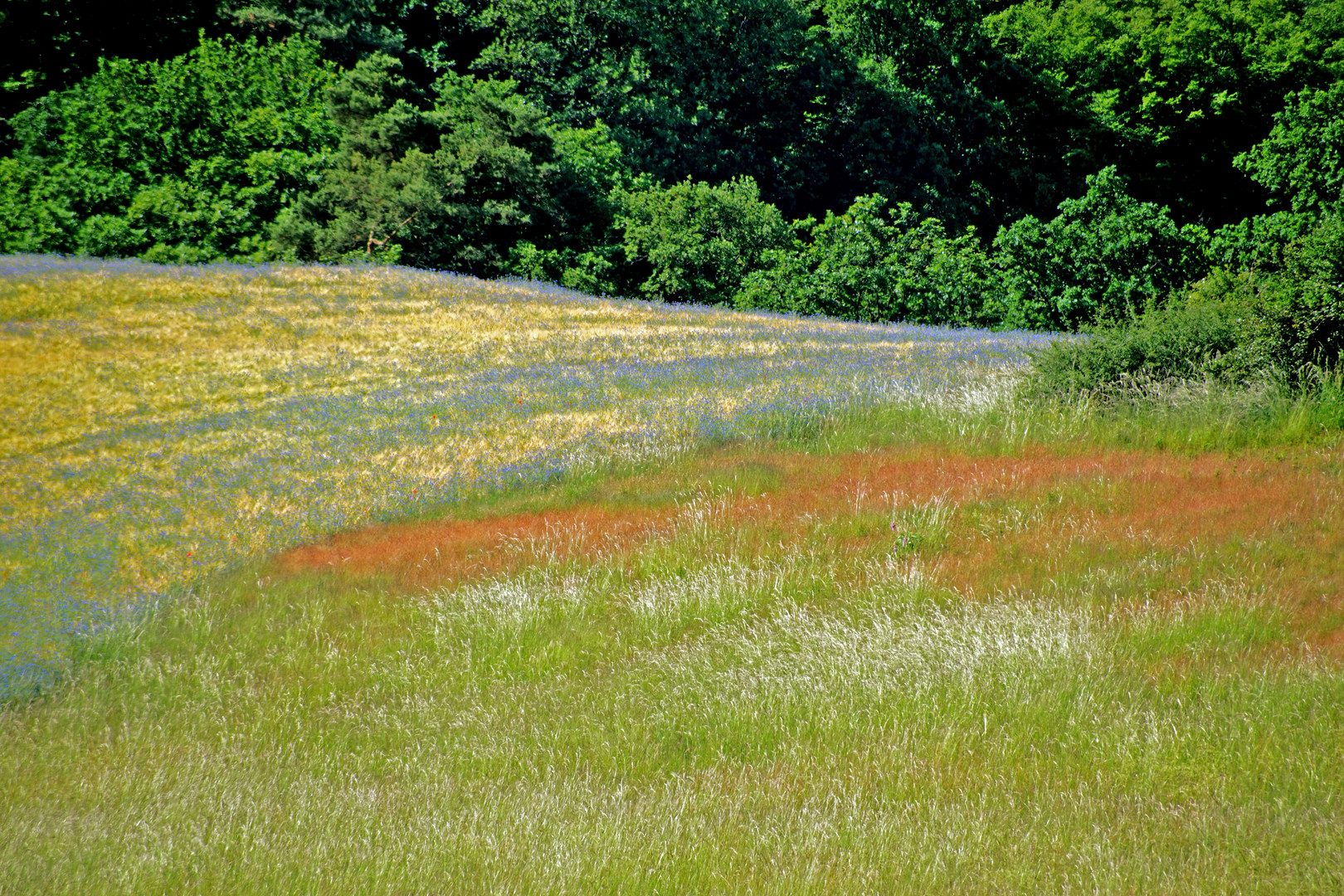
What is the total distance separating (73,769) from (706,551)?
17.1 feet

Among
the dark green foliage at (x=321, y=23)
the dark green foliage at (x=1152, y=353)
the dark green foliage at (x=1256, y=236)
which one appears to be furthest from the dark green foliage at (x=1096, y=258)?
the dark green foliage at (x=321, y=23)

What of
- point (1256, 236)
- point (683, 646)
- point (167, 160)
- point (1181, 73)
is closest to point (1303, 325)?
point (683, 646)

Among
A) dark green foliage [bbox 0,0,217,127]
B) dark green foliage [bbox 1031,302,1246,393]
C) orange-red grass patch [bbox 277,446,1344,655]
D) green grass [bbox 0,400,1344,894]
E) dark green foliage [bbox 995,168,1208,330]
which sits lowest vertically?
green grass [bbox 0,400,1344,894]

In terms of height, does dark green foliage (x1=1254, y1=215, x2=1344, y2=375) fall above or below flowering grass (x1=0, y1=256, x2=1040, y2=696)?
above

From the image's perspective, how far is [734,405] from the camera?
14.5 metres

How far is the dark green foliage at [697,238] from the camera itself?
37.8 metres

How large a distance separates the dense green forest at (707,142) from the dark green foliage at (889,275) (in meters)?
0.12

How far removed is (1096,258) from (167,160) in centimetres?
3023

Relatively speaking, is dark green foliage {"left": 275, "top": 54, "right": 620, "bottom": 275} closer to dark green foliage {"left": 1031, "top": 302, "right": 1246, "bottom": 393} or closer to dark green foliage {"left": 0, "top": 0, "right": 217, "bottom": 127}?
dark green foliage {"left": 0, "top": 0, "right": 217, "bottom": 127}

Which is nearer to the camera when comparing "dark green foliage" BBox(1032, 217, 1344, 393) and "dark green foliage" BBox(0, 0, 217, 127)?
"dark green foliage" BBox(1032, 217, 1344, 393)

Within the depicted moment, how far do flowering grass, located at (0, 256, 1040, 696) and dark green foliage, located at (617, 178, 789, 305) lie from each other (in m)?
12.0

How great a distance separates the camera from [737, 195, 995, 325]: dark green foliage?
3384 centimetres

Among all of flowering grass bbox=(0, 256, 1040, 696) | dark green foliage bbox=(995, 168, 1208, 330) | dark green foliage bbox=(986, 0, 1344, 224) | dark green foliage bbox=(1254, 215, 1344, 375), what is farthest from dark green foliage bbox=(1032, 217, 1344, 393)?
dark green foliage bbox=(986, 0, 1344, 224)

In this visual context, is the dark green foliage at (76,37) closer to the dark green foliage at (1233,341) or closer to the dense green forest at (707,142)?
the dense green forest at (707,142)
